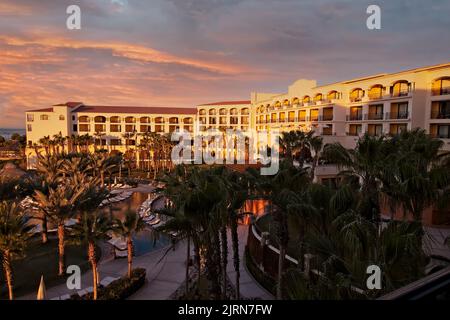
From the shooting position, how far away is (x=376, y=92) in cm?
4066

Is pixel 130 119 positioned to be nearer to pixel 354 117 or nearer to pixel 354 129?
pixel 354 117

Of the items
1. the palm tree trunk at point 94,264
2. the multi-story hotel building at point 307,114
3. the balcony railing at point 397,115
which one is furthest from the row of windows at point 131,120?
the palm tree trunk at point 94,264

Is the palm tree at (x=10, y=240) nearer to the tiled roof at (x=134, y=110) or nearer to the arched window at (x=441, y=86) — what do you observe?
the arched window at (x=441, y=86)

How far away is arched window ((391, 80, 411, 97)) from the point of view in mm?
35672

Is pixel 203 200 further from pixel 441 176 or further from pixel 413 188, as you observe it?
pixel 441 176

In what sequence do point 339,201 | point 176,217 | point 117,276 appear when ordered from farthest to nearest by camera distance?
1. point 117,276
2. point 176,217
3. point 339,201

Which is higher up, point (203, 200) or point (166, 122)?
point (166, 122)

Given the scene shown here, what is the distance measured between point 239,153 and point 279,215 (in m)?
54.2

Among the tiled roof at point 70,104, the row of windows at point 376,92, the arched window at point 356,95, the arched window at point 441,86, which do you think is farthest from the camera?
the tiled roof at point 70,104

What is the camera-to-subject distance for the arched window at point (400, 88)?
117ft

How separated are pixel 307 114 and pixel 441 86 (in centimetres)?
2217

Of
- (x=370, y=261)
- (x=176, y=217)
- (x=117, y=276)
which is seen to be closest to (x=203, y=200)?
(x=176, y=217)

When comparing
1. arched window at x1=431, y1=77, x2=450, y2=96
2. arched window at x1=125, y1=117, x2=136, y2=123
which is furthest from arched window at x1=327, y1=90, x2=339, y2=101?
arched window at x1=125, y1=117, x2=136, y2=123

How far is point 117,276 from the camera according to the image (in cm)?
1844
